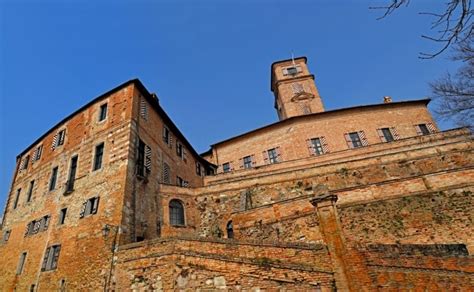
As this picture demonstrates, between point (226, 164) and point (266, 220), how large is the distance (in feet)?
49.8

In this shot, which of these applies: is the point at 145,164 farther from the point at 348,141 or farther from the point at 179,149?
the point at 348,141

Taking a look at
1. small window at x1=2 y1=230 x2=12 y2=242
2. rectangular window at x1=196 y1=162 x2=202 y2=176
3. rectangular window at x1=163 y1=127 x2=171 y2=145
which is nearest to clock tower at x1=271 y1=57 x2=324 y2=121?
rectangular window at x1=196 y1=162 x2=202 y2=176

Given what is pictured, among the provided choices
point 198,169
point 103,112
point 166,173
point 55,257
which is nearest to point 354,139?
point 198,169

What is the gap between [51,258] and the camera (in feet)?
43.4

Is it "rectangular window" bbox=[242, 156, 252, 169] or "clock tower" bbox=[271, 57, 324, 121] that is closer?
"rectangular window" bbox=[242, 156, 252, 169]

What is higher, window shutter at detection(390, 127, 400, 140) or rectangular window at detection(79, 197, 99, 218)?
window shutter at detection(390, 127, 400, 140)

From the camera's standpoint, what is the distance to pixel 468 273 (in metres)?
7.03

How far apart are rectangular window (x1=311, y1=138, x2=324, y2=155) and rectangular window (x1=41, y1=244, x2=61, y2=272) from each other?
19.8 meters

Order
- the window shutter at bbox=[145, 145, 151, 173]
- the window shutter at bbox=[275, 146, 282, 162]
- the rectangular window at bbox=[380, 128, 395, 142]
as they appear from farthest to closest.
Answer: the window shutter at bbox=[275, 146, 282, 162] → the rectangular window at bbox=[380, 128, 395, 142] → the window shutter at bbox=[145, 145, 151, 173]

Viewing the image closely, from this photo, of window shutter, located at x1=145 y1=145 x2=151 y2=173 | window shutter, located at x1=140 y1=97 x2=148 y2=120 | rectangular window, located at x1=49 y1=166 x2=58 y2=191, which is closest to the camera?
window shutter, located at x1=145 y1=145 x2=151 y2=173

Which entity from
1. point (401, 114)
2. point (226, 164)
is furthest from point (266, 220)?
point (401, 114)

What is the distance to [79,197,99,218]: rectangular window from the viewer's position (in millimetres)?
12959

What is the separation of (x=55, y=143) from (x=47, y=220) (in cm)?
590

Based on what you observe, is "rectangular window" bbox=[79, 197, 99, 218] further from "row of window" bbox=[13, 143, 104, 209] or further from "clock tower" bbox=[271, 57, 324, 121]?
"clock tower" bbox=[271, 57, 324, 121]
